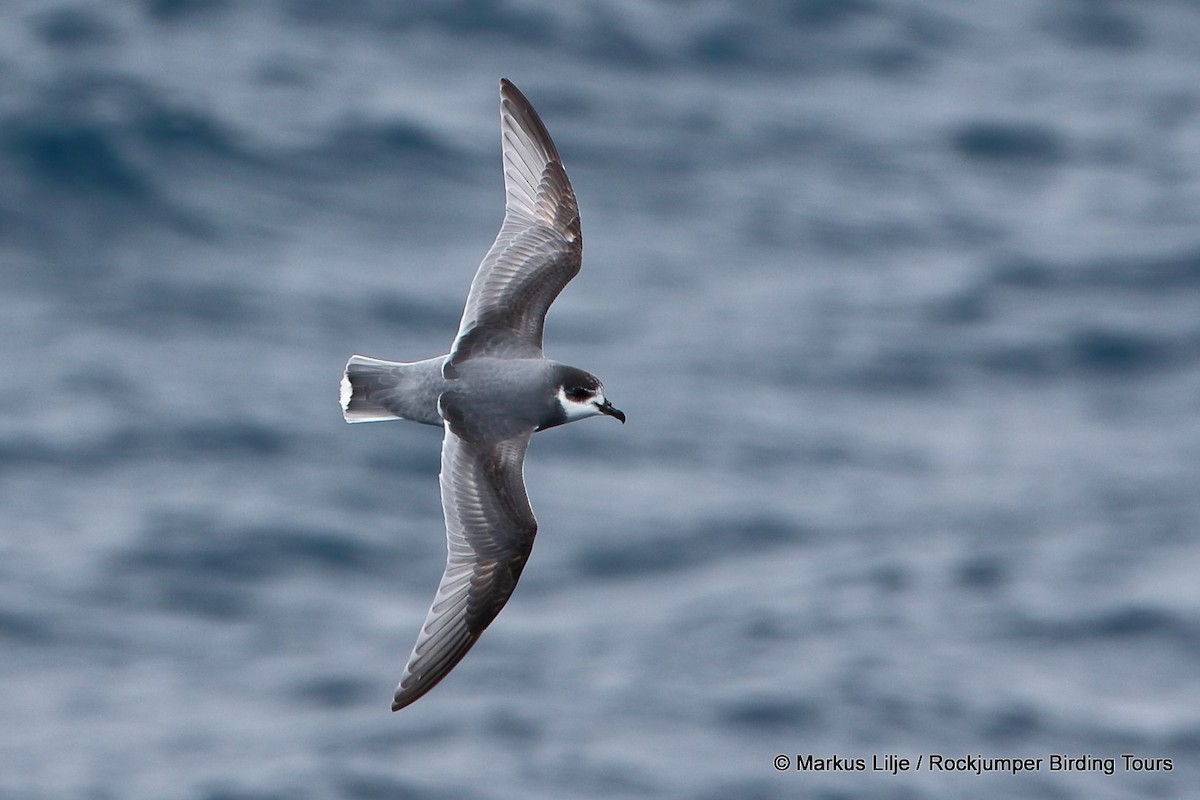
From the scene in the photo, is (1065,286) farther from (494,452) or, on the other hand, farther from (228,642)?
(494,452)

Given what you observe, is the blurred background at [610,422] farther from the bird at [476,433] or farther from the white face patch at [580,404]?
the white face patch at [580,404]

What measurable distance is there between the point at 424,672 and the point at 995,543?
10.7m

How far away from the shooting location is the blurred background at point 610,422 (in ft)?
51.4

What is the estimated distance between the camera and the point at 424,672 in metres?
8.50

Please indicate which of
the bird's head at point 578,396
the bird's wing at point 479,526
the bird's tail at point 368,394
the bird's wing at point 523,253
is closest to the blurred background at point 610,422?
the bird's wing at point 479,526

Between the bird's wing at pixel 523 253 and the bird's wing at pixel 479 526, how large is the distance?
1.38 feet

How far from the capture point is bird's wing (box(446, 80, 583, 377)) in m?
9.16

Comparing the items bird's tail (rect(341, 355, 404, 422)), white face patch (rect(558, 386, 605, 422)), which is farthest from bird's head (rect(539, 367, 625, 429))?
bird's tail (rect(341, 355, 404, 422))

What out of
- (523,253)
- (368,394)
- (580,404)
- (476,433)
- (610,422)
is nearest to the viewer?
(580,404)

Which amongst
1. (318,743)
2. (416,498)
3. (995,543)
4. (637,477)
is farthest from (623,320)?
(318,743)

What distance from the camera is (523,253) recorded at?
944 cm

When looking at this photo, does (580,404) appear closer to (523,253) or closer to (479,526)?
(479,526)

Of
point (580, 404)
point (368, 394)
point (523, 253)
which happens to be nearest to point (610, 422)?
point (523, 253)

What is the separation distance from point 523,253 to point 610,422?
885cm
